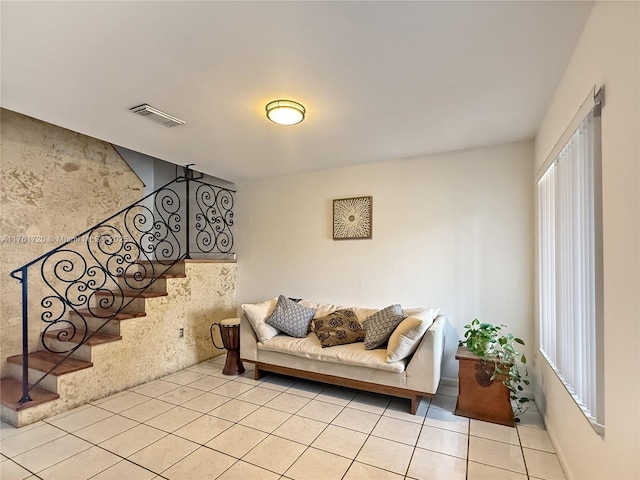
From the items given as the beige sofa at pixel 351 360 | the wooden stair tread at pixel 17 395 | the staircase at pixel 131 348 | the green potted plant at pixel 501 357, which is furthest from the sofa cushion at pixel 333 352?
the wooden stair tread at pixel 17 395

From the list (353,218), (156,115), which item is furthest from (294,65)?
(353,218)

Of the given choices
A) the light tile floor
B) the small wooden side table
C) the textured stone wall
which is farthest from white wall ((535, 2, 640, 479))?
the textured stone wall

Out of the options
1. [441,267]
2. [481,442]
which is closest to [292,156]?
[441,267]

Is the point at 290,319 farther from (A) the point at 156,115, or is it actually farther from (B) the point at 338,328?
(A) the point at 156,115

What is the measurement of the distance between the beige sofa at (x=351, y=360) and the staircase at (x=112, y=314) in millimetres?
894

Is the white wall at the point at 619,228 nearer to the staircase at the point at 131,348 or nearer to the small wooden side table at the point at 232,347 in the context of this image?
the small wooden side table at the point at 232,347

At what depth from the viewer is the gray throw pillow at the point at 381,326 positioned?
3.01 metres

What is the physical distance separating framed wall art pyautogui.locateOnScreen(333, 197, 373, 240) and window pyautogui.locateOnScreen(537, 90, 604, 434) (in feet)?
5.95

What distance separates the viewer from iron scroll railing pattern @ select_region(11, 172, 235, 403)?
3236mm

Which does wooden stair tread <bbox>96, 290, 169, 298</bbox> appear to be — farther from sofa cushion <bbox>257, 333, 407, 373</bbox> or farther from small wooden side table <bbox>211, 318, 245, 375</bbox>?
sofa cushion <bbox>257, 333, 407, 373</bbox>

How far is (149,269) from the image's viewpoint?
4.25 meters

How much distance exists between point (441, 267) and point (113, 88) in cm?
324

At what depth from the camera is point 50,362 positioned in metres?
3.02

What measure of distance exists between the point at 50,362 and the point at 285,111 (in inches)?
125
